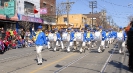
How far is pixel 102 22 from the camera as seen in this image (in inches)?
3327

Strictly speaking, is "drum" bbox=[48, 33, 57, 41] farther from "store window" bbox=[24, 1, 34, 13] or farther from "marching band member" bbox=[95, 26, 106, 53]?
"store window" bbox=[24, 1, 34, 13]

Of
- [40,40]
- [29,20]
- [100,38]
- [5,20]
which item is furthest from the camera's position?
[29,20]

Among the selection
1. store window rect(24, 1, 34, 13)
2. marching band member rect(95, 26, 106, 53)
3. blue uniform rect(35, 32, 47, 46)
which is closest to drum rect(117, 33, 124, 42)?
marching band member rect(95, 26, 106, 53)

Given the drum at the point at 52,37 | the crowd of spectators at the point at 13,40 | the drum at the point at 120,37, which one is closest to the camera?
the drum at the point at 120,37

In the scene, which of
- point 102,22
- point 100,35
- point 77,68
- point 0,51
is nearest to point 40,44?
point 77,68

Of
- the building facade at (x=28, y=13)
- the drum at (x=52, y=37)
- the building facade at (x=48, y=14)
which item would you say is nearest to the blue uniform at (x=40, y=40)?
the drum at (x=52, y=37)

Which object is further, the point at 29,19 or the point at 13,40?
the point at 29,19

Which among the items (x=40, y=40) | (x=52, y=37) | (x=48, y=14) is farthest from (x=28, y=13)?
(x=40, y=40)

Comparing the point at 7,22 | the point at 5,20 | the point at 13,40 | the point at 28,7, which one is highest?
the point at 28,7

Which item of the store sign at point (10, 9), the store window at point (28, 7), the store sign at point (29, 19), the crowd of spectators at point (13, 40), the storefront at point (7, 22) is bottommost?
the crowd of spectators at point (13, 40)

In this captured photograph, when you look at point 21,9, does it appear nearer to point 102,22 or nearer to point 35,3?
point 35,3

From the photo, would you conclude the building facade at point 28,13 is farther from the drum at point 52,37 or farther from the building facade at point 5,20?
the drum at point 52,37

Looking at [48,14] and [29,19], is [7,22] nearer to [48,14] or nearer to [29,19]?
[29,19]

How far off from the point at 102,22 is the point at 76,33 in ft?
220
